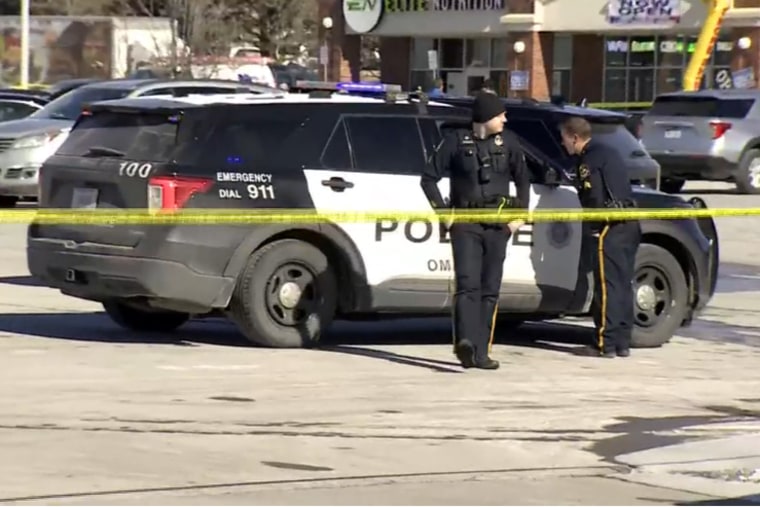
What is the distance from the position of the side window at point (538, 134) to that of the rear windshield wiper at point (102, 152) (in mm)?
2968

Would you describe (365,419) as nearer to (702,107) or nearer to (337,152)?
(337,152)

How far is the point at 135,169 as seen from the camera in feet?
37.2

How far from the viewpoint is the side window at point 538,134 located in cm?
1259

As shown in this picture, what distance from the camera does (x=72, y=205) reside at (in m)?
11.7

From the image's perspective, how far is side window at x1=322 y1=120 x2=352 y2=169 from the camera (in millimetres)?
11711

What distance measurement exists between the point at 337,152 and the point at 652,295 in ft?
8.83

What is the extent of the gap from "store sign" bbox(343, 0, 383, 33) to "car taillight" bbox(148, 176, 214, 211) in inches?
1648

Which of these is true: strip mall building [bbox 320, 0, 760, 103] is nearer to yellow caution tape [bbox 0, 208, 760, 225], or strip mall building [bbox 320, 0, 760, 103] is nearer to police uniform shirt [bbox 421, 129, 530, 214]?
yellow caution tape [bbox 0, 208, 760, 225]

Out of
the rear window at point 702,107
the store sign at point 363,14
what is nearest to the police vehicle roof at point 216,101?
the rear window at point 702,107

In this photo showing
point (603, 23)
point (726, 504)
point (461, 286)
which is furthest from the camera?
point (603, 23)

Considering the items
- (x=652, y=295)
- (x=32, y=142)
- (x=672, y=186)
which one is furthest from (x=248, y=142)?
(x=672, y=186)

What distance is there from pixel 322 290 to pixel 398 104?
1495 millimetres

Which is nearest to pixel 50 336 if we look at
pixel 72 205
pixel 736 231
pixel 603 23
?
pixel 72 205

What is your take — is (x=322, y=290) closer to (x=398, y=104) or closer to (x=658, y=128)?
(x=398, y=104)
